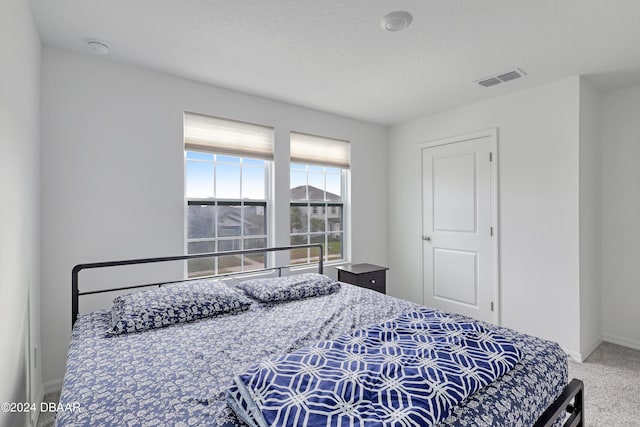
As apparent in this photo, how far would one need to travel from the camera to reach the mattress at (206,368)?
1.04 metres

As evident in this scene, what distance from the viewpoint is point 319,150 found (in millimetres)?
3730

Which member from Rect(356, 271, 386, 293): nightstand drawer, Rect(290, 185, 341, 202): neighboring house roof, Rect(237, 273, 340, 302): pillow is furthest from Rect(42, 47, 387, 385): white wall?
Rect(356, 271, 386, 293): nightstand drawer

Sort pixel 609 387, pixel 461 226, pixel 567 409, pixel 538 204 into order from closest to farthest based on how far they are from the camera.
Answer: pixel 567 409, pixel 609 387, pixel 538 204, pixel 461 226

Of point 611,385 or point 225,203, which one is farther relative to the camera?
point 225,203

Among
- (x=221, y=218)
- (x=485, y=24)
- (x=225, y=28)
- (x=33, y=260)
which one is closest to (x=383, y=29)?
(x=485, y=24)

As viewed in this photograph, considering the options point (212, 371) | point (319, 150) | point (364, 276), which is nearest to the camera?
point (212, 371)

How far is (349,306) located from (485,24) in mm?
2001

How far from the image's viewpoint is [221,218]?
3.05 metres

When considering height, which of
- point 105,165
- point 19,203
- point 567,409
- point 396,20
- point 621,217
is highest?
point 396,20

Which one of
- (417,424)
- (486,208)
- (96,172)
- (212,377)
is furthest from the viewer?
(486,208)

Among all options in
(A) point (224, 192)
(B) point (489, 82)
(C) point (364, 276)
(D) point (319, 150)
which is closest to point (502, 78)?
(B) point (489, 82)

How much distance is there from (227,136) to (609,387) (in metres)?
3.66

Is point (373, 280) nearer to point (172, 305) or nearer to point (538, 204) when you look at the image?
point (538, 204)

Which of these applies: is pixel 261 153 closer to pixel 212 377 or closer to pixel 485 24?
pixel 485 24
